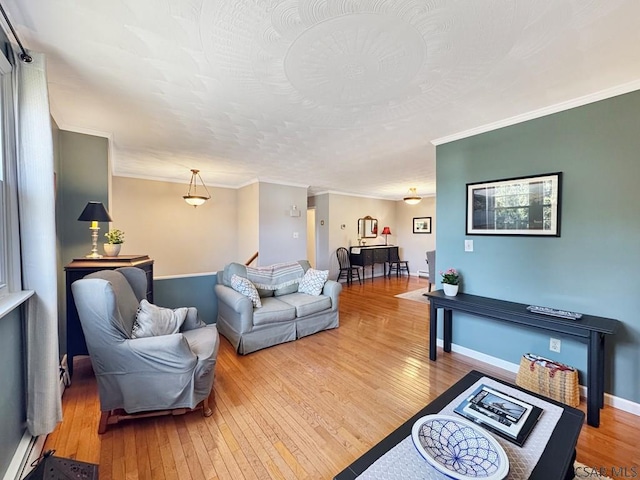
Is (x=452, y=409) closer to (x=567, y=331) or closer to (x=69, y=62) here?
(x=567, y=331)

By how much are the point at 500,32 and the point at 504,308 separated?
2.06 m

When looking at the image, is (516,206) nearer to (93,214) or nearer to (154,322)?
(154,322)

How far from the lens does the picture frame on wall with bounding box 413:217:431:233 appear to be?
25.5 ft

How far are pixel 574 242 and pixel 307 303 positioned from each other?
2655 mm

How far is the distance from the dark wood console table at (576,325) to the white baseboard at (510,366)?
112 mm

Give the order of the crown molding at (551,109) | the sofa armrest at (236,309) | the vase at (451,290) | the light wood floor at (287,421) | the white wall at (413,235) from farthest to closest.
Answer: the white wall at (413,235), the sofa armrest at (236,309), the vase at (451,290), the crown molding at (551,109), the light wood floor at (287,421)

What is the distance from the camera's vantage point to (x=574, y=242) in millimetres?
2254

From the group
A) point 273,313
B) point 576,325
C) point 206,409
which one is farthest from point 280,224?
point 576,325

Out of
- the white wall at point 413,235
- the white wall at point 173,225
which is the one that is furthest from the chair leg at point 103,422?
the white wall at point 413,235

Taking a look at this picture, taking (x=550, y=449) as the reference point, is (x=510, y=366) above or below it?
below

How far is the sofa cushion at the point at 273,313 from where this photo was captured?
9.87 ft

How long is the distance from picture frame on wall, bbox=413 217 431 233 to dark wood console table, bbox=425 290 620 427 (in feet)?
17.5

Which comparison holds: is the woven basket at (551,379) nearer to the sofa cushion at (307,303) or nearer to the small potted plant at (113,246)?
the sofa cushion at (307,303)

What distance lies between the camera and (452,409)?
1.37 m
